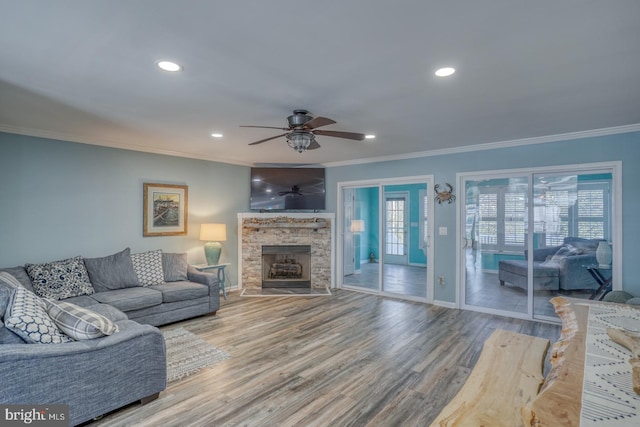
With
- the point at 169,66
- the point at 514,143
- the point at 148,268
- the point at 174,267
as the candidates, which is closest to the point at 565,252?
the point at 514,143

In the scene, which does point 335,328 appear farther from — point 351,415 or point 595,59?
point 595,59

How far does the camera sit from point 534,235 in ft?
15.0

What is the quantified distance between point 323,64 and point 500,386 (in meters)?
2.29

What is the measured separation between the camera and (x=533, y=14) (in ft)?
5.55

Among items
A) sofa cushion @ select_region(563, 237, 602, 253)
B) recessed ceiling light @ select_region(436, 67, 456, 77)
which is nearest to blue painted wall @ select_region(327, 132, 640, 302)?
sofa cushion @ select_region(563, 237, 602, 253)

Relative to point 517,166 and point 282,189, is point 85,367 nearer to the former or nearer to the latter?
point 282,189

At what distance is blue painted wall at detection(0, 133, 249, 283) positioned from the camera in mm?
3941

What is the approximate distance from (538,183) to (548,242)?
85cm

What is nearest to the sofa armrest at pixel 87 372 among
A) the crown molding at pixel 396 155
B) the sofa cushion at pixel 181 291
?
the sofa cushion at pixel 181 291

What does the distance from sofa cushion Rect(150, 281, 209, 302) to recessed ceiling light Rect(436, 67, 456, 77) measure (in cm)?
401

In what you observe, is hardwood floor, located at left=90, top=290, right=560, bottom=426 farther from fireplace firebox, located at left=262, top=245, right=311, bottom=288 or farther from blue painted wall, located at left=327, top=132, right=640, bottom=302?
fireplace firebox, located at left=262, top=245, right=311, bottom=288

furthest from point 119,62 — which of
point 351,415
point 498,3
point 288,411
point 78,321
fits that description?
point 351,415

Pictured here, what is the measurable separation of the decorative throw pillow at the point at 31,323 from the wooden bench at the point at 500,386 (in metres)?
2.51

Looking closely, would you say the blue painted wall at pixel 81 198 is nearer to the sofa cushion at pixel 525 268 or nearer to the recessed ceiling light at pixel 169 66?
the recessed ceiling light at pixel 169 66
